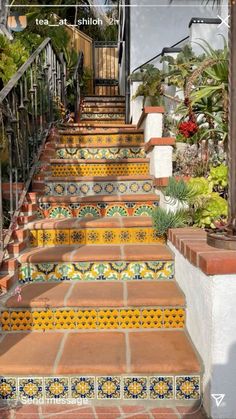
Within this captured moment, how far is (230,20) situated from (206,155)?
6.27 feet

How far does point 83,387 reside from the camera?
1.95 m

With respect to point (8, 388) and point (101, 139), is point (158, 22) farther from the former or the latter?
point (8, 388)

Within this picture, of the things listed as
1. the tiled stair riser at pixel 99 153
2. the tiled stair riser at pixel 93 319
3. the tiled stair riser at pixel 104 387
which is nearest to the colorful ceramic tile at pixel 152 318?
the tiled stair riser at pixel 93 319

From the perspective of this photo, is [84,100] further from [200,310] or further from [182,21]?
[200,310]

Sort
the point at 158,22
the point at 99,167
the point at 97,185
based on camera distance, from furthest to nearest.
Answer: the point at 158,22, the point at 99,167, the point at 97,185

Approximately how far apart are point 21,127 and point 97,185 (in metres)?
1.00

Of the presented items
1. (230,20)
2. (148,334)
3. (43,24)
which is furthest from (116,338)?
(43,24)

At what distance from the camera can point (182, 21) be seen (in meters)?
6.62

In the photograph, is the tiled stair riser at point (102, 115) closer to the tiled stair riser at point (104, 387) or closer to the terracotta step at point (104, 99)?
the terracotta step at point (104, 99)

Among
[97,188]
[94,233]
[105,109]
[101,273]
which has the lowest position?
[101,273]

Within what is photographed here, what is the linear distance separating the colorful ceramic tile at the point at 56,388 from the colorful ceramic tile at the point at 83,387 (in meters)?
0.04

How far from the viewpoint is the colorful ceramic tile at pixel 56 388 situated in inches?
76.7

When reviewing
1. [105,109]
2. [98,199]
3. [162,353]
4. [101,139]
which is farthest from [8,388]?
[105,109]

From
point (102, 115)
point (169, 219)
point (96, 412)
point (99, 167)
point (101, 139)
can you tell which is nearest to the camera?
point (96, 412)
